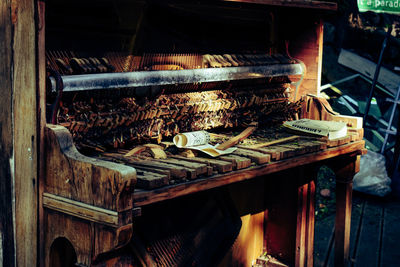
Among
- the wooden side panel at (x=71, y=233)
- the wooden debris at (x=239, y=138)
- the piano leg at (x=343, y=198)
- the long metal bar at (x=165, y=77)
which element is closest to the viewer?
the wooden side panel at (x=71, y=233)

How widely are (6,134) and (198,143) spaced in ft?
2.97

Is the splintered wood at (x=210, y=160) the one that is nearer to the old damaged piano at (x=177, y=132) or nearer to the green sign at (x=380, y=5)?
the old damaged piano at (x=177, y=132)

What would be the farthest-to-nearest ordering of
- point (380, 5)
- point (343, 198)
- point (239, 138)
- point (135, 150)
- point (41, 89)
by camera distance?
1. point (380, 5)
2. point (343, 198)
3. point (239, 138)
4. point (135, 150)
5. point (41, 89)

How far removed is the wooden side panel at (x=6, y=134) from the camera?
2.30 m

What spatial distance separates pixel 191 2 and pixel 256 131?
2.85 feet

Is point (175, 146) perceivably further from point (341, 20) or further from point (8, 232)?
point (341, 20)

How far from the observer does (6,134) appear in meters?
2.34

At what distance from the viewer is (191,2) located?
308cm

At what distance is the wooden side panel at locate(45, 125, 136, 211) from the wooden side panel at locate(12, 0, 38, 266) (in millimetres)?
83

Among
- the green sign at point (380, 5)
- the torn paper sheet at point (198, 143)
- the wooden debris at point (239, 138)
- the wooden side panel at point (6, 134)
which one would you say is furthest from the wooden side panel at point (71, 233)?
the green sign at point (380, 5)

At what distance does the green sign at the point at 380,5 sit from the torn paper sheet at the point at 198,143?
428 centimetres

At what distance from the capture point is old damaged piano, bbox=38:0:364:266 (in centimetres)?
213

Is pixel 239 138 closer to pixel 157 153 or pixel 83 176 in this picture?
pixel 157 153

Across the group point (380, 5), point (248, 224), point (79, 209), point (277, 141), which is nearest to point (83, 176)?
point (79, 209)
